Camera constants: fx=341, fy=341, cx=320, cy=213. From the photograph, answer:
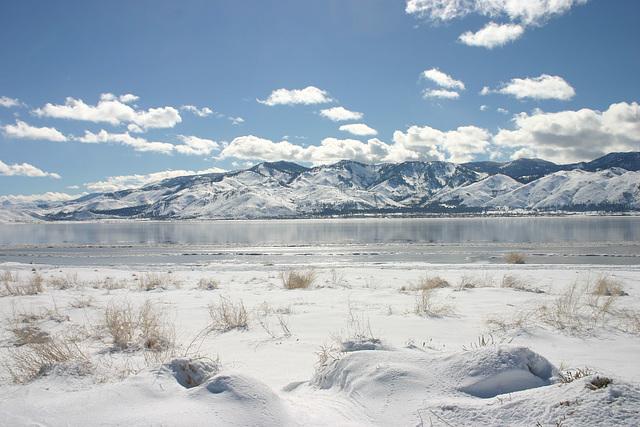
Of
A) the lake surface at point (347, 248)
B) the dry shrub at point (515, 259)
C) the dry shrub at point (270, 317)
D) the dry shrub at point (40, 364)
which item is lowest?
the lake surface at point (347, 248)

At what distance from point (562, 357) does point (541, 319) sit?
6.57 ft

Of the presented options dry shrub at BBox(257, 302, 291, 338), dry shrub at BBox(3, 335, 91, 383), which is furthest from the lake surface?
dry shrub at BBox(3, 335, 91, 383)

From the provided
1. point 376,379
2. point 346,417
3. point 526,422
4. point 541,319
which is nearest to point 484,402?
point 526,422

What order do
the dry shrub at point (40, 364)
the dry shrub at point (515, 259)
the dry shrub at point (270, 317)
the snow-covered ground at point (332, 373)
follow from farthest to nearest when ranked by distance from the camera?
the dry shrub at point (515, 259) < the dry shrub at point (270, 317) < the dry shrub at point (40, 364) < the snow-covered ground at point (332, 373)

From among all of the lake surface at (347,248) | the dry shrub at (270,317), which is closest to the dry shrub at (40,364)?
the dry shrub at (270,317)

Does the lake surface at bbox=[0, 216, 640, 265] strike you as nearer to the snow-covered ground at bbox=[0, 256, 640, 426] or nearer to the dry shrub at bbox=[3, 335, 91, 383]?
the snow-covered ground at bbox=[0, 256, 640, 426]

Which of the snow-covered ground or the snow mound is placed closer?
the snow-covered ground

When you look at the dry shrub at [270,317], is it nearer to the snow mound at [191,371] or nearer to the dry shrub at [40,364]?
the snow mound at [191,371]

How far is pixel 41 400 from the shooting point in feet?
8.98

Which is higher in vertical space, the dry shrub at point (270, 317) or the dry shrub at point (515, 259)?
the dry shrub at point (270, 317)

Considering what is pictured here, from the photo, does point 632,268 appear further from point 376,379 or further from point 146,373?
point 146,373

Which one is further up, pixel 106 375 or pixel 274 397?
pixel 274 397

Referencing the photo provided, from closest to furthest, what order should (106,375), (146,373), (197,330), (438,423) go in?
(438,423)
(146,373)
(106,375)
(197,330)

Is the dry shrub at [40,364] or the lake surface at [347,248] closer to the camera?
the dry shrub at [40,364]
